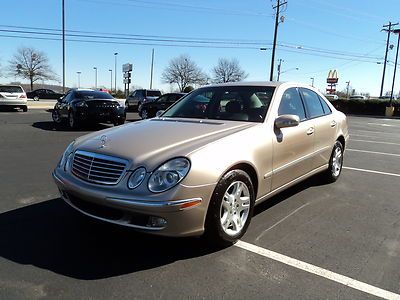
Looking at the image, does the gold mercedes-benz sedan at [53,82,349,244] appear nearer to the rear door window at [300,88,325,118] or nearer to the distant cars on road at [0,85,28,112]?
the rear door window at [300,88,325,118]

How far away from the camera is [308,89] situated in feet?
18.5

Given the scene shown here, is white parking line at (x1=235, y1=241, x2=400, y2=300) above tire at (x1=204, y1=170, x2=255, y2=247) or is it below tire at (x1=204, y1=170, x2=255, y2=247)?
below

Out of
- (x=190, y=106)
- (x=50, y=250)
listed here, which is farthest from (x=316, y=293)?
(x=190, y=106)

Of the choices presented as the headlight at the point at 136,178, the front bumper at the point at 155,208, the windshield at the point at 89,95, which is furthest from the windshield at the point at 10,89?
the headlight at the point at 136,178

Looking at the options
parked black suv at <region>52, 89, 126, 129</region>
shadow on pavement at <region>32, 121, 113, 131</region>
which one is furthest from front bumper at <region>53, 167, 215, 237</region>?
shadow on pavement at <region>32, 121, 113, 131</region>

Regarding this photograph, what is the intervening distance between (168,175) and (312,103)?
3075mm

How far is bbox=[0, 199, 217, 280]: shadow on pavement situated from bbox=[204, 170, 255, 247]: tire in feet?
0.72

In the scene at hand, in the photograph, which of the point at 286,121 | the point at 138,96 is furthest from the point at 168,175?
the point at 138,96

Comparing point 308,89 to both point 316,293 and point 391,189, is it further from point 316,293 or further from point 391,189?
point 316,293

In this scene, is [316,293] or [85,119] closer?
[316,293]

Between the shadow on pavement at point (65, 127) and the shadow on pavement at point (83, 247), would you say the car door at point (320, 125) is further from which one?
the shadow on pavement at point (65, 127)

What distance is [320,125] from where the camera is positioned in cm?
546

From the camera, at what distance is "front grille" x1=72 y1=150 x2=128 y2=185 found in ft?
11.1

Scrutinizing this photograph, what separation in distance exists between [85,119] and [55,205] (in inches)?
358
